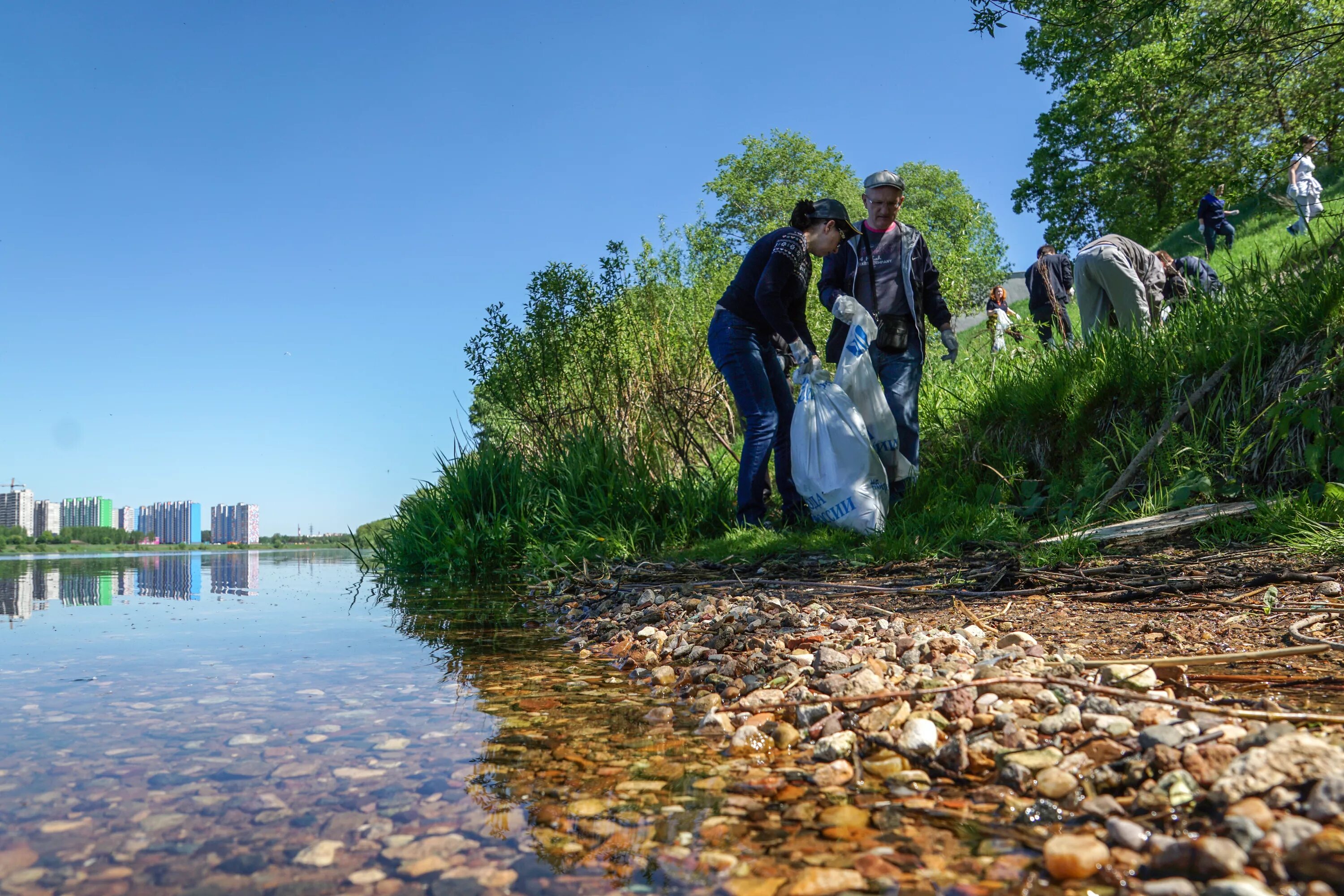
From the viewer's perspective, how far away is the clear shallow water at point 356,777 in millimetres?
1275

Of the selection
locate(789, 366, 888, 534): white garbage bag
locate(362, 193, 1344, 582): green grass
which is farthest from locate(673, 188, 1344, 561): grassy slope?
locate(789, 366, 888, 534): white garbage bag

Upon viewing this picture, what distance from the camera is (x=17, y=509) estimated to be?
175 feet

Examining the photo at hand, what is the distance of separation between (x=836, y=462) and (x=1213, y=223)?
13977 mm

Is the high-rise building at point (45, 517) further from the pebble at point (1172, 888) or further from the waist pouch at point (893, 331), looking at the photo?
the pebble at point (1172, 888)

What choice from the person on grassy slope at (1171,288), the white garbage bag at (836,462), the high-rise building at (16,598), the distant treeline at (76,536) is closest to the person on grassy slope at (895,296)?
the white garbage bag at (836,462)

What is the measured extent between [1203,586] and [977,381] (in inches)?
144

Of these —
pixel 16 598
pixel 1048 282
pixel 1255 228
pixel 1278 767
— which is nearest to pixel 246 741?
pixel 1278 767

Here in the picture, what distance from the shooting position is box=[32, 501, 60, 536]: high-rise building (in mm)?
52312

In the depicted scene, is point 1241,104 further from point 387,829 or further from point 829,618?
point 387,829

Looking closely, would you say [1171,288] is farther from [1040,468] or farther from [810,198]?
[810,198]

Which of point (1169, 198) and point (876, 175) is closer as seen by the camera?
point (876, 175)

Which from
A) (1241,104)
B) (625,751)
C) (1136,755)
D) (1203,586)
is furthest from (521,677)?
(1241,104)

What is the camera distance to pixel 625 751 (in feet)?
6.16

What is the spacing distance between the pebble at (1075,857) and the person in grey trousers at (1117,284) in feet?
18.9
